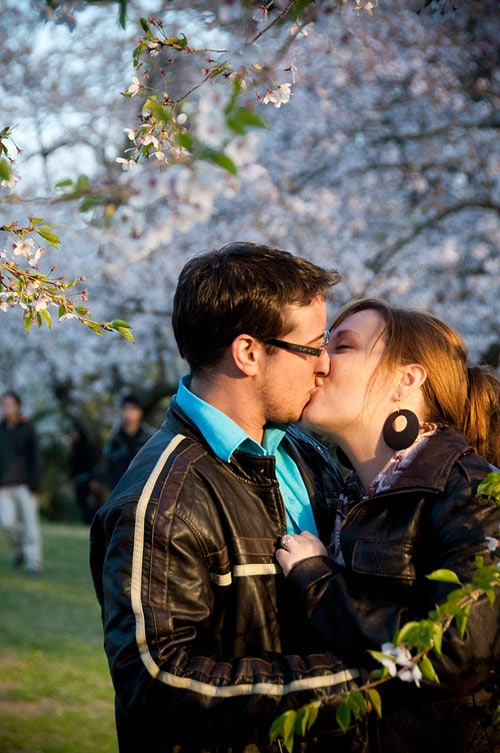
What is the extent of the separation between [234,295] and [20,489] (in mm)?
8615

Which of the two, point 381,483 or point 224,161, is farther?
point 381,483

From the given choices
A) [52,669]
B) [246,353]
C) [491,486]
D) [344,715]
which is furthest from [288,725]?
[52,669]

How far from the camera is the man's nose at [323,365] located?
227 centimetres

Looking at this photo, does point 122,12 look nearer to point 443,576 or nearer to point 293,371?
point 293,371

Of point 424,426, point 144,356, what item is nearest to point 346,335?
point 424,426

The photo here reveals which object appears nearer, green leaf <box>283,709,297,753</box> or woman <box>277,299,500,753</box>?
green leaf <box>283,709,297,753</box>

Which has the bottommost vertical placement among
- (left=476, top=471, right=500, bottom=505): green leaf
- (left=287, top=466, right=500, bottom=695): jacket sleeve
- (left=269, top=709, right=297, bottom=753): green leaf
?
(left=269, top=709, right=297, bottom=753): green leaf

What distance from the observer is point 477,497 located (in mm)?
1902

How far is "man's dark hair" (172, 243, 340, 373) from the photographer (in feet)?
6.97

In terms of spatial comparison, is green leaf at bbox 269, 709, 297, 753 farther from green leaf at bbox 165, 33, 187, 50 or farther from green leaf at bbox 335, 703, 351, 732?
green leaf at bbox 165, 33, 187, 50

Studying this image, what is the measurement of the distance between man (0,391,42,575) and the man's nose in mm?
8287

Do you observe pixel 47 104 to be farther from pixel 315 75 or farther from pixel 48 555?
pixel 48 555

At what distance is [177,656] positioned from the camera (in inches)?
70.7

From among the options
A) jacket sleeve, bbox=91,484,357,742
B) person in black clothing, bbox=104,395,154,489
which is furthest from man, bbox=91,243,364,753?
person in black clothing, bbox=104,395,154,489
